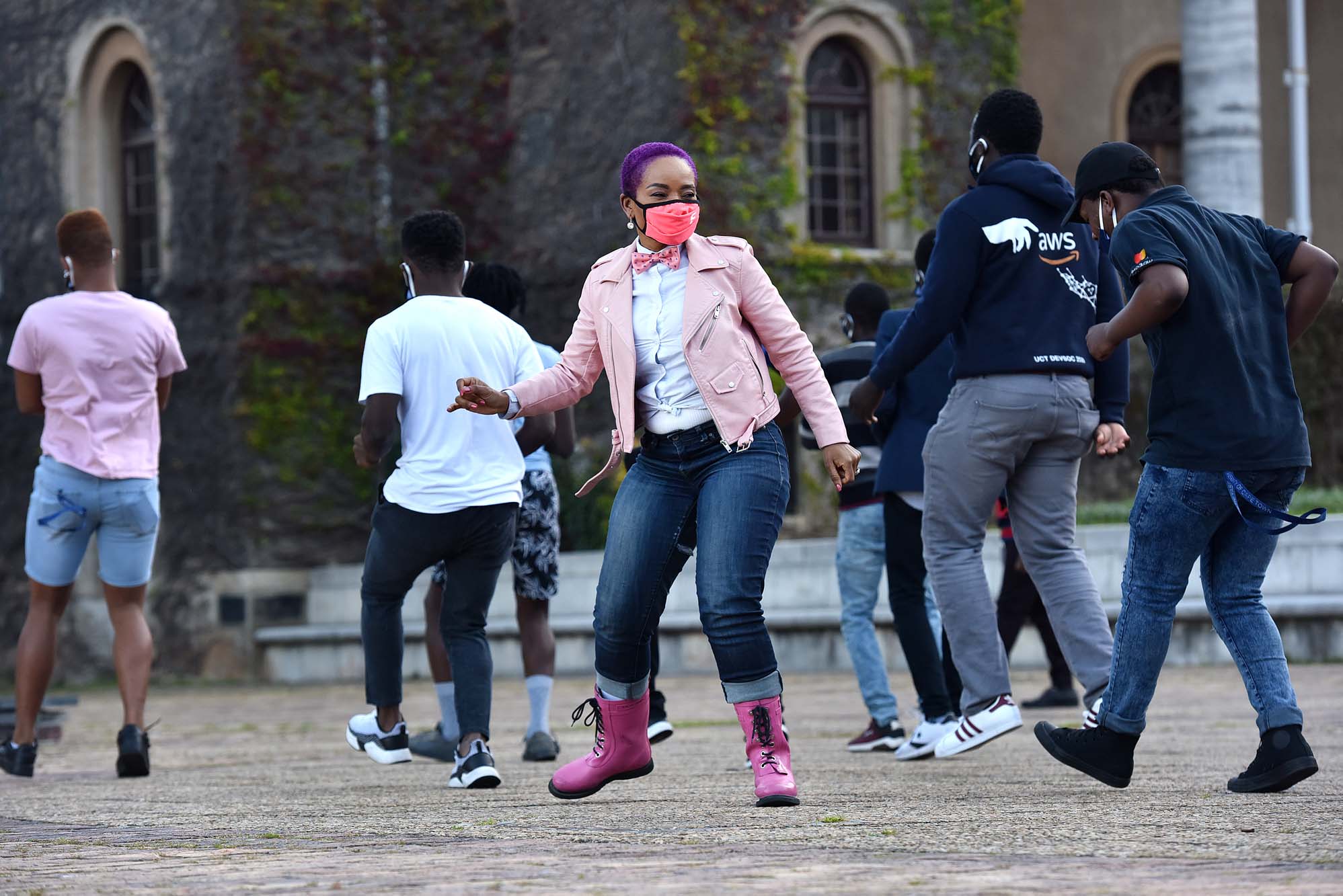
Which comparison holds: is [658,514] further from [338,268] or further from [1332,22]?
[1332,22]

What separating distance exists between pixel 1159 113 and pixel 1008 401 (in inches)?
662

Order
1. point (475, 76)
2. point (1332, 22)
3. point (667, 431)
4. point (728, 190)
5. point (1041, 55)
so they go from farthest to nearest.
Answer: point (1332, 22) → point (1041, 55) → point (475, 76) → point (728, 190) → point (667, 431)

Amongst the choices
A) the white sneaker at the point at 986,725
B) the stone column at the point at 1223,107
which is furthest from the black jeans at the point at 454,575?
the stone column at the point at 1223,107

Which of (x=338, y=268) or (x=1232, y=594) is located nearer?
(x=1232, y=594)

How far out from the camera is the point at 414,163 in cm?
1912

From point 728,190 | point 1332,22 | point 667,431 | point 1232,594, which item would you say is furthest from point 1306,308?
point 1332,22

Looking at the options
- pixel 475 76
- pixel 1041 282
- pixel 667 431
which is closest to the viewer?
pixel 667 431

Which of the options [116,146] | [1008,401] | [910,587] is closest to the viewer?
[1008,401]

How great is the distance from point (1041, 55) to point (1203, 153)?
124 inches

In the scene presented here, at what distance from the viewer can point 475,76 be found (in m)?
19.3

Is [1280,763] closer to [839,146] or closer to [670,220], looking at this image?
[670,220]

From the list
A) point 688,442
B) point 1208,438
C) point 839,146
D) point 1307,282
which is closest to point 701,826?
point 688,442

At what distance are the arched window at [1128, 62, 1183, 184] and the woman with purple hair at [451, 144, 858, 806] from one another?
1749cm

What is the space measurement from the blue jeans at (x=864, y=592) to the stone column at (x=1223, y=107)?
442 inches
